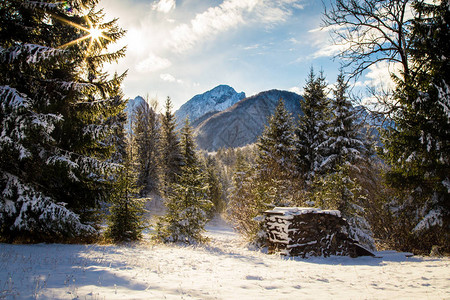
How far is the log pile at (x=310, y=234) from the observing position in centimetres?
1062

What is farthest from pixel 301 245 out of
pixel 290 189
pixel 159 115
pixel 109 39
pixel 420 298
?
pixel 159 115

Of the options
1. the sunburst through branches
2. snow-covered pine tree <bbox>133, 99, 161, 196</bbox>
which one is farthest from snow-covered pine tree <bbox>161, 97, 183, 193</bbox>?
the sunburst through branches

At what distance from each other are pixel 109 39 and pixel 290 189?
50.1ft

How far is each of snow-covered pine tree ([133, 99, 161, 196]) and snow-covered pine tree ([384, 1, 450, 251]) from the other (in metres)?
23.3

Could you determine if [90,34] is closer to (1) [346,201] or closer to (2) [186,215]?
(2) [186,215]

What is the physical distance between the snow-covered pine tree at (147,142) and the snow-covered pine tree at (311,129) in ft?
52.9

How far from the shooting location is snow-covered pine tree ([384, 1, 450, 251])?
9680 mm

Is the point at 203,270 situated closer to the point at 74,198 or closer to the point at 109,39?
the point at 74,198

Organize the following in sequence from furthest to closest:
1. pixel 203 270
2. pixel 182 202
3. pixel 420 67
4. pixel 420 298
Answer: pixel 182 202 < pixel 420 67 < pixel 203 270 < pixel 420 298

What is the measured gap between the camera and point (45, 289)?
3.53 metres

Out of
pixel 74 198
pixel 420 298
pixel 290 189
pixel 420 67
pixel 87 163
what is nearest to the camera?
pixel 420 298

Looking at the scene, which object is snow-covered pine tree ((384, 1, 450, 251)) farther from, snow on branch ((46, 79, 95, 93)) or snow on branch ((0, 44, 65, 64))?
snow on branch ((0, 44, 65, 64))

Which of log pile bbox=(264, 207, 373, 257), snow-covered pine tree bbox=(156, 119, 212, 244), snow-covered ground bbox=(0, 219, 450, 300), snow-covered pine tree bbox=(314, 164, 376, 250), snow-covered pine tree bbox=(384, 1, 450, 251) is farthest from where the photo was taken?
snow-covered pine tree bbox=(314, 164, 376, 250)

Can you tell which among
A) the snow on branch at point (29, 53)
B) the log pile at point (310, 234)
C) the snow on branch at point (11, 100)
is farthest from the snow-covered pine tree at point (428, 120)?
the snow on branch at point (11, 100)
